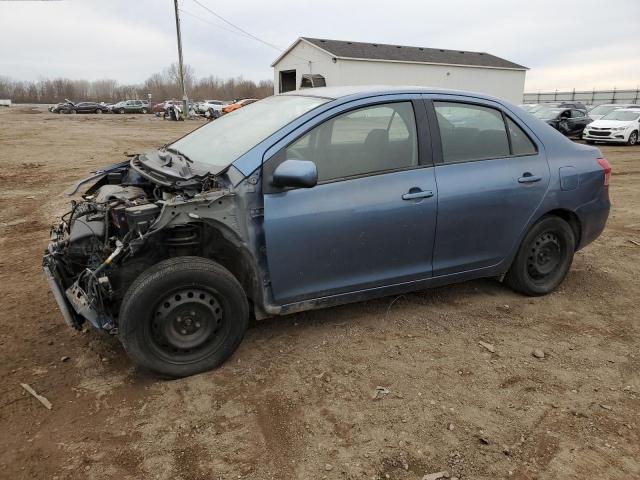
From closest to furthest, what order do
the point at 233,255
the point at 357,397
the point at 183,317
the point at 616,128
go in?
the point at 357,397 → the point at 183,317 → the point at 233,255 → the point at 616,128

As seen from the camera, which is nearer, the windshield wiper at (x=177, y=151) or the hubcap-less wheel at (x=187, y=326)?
the hubcap-less wheel at (x=187, y=326)

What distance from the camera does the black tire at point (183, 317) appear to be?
290cm

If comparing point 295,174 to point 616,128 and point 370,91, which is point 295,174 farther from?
point 616,128

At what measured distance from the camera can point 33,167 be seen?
37.8 feet

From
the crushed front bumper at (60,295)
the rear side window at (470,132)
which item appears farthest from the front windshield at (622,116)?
the crushed front bumper at (60,295)

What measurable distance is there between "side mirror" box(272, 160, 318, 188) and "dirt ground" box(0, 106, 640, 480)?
119 cm

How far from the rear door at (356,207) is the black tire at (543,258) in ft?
3.43

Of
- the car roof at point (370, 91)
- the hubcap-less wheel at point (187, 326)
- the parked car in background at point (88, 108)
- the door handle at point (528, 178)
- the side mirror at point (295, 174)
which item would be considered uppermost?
the parked car in background at point (88, 108)

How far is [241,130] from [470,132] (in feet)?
5.75

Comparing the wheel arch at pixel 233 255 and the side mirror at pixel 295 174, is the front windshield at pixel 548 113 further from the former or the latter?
the wheel arch at pixel 233 255

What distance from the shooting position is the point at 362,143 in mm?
3492

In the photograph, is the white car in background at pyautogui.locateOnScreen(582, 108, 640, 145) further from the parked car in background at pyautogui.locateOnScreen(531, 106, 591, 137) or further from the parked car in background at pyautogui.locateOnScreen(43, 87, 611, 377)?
the parked car in background at pyautogui.locateOnScreen(43, 87, 611, 377)

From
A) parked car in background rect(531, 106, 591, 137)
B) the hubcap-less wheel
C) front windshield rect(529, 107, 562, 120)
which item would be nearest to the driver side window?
the hubcap-less wheel

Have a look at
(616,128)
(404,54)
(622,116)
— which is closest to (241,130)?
(616,128)
